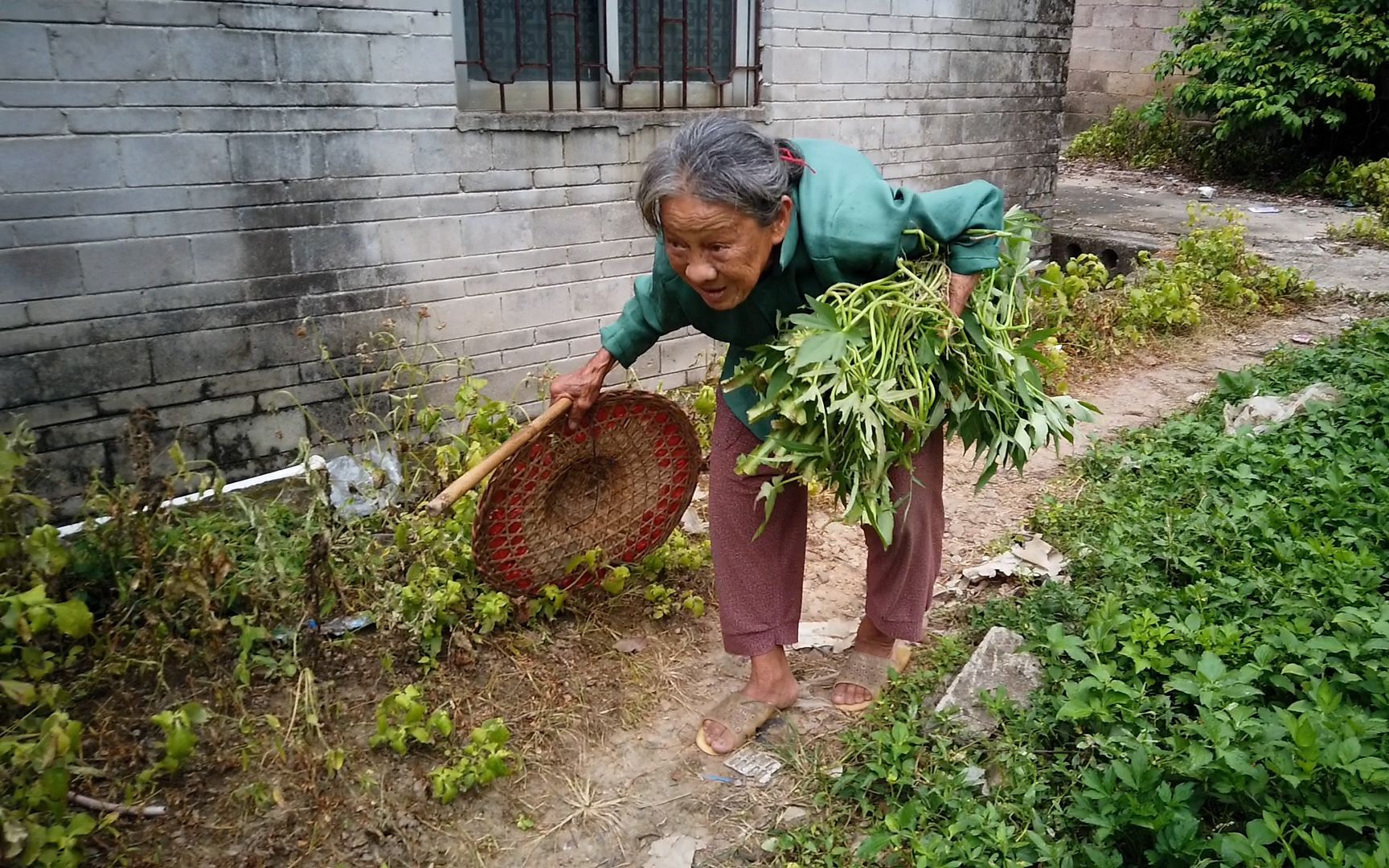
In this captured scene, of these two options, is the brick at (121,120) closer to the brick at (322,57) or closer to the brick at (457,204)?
the brick at (322,57)

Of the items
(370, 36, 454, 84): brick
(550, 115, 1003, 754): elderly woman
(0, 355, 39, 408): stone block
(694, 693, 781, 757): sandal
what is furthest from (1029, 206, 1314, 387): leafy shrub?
(0, 355, 39, 408): stone block

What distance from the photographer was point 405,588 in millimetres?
2893

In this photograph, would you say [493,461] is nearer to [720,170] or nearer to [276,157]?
[720,170]

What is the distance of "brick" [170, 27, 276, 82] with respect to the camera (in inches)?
124

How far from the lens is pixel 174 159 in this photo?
10.6ft

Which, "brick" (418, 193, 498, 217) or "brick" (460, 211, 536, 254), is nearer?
Result: "brick" (418, 193, 498, 217)

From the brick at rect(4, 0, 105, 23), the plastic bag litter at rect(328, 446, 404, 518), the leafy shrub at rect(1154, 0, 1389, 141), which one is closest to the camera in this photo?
the brick at rect(4, 0, 105, 23)

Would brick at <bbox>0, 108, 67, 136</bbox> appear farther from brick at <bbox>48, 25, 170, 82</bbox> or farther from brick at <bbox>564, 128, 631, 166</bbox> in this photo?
brick at <bbox>564, 128, 631, 166</bbox>

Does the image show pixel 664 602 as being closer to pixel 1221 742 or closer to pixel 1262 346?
pixel 1221 742

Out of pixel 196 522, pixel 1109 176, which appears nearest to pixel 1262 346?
pixel 196 522

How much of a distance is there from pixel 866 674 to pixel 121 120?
2829 mm

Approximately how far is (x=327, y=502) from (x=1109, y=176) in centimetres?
1120

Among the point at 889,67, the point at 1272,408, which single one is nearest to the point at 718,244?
the point at 1272,408

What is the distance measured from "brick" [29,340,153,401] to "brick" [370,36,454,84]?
4.17 feet
